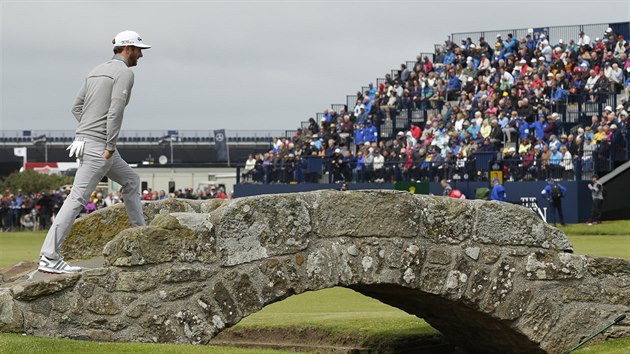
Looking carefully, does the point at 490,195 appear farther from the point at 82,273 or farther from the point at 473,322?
the point at 82,273

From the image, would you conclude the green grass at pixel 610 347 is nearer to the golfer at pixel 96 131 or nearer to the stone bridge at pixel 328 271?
the stone bridge at pixel 328 271

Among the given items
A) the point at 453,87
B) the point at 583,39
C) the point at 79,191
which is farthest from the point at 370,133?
the point at 79,191

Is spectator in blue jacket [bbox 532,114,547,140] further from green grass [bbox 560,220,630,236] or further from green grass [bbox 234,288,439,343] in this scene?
green grass [bbox 234,288,439,343]

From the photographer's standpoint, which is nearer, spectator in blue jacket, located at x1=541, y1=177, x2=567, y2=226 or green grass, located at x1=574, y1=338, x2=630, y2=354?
green grass, located at x1=574, y1=338, x2=630, y2=354

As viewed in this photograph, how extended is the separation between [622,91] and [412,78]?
9.09 metres

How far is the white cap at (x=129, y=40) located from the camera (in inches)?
400

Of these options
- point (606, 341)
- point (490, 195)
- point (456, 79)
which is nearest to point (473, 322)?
point (606, 341)

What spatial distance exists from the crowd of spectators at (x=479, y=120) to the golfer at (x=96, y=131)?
→ 26.8m

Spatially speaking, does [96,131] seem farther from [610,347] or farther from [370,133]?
[370,133]

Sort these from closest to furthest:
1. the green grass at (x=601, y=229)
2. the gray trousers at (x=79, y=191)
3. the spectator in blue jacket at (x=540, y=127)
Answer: the gray trousers at (x=79, y=191) → the green grass at (x=601, y=229) → the spectator in blue jacket at (x=540, y=127)

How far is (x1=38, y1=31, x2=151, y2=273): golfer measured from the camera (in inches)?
390

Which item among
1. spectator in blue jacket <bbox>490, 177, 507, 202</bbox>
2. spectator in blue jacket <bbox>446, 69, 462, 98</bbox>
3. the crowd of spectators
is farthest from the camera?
spectator in blue jacket <bbox>446, 69, 462, 98</bbox>

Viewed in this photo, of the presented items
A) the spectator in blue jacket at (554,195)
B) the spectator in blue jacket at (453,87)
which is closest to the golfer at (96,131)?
the spectator in blue jacket at (554,195)

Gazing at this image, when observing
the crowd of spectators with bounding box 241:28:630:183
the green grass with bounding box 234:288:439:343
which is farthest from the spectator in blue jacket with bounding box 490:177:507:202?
the green grass with bounding box 234:288:439:343
